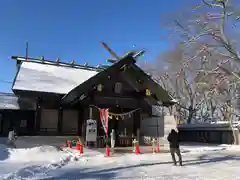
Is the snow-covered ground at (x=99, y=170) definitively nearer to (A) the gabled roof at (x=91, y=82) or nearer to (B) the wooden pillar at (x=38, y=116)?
(A) the gabled roof at (x=91, y=82)

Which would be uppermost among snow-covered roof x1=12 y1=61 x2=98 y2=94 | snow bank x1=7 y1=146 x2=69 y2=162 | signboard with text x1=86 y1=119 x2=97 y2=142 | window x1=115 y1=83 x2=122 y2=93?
snow-covered roof x1=12 y1=61 x2=98 y2=94

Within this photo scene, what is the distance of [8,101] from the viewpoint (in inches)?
826

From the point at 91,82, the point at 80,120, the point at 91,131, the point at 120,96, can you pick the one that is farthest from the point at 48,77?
the point at 91,131

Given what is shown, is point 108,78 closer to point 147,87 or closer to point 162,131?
point 147,87

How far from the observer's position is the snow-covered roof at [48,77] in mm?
20075

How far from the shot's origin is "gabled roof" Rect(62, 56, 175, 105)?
17.1 m

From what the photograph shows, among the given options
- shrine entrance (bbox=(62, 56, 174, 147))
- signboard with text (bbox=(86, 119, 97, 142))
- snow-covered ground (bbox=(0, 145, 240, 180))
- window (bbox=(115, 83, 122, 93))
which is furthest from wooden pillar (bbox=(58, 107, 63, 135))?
snow-covered ground (bbox=(0, 145, 240, 180))

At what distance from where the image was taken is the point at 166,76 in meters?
33.6

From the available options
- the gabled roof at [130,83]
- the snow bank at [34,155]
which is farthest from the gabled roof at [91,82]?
the snow bank at [34,155]

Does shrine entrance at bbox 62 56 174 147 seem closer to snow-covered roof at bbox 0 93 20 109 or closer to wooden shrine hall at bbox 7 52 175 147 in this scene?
wooden shrine hall at bbox 7 52 175 147

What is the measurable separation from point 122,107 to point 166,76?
16203 mm

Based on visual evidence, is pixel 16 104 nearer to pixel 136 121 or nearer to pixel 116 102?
pixel 116 102

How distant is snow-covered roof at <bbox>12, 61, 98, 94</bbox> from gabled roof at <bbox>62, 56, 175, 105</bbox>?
260 cm

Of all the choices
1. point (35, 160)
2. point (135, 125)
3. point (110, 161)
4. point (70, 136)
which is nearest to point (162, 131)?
point (135, 125)
